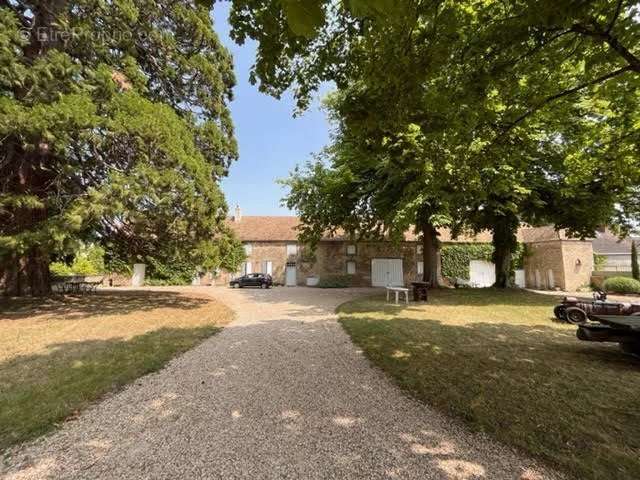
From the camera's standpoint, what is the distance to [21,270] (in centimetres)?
1321

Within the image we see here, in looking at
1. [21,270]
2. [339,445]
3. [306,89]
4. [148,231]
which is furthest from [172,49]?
[339,445]

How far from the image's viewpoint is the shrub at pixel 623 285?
64.7 ft

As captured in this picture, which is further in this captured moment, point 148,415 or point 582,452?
point 148,415

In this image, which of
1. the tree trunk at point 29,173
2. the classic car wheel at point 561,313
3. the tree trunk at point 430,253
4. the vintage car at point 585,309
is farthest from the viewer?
the tree trunk at point 430,253

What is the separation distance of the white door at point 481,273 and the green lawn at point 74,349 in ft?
74.3

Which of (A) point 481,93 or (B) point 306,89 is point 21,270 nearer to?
(B) point 306,89

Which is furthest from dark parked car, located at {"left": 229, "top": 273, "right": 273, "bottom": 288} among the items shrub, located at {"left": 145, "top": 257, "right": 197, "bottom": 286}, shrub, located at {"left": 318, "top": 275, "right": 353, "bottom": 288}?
shrub, located at {"left": 145, "top": 257, "right": 197, "bottom": 286}

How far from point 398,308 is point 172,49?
13350 mm

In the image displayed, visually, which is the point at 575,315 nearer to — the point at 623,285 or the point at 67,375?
the point at 67,375

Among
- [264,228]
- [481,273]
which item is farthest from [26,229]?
[481,273]

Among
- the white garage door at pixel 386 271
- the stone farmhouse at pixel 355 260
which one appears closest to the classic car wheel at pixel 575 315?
the stone farmhouse at pixel 355 260

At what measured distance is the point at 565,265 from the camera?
76.0 ft

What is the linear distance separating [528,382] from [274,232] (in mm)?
25377

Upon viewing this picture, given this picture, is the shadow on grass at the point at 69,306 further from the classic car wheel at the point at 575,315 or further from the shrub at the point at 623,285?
the shrub at the point at 623,285
